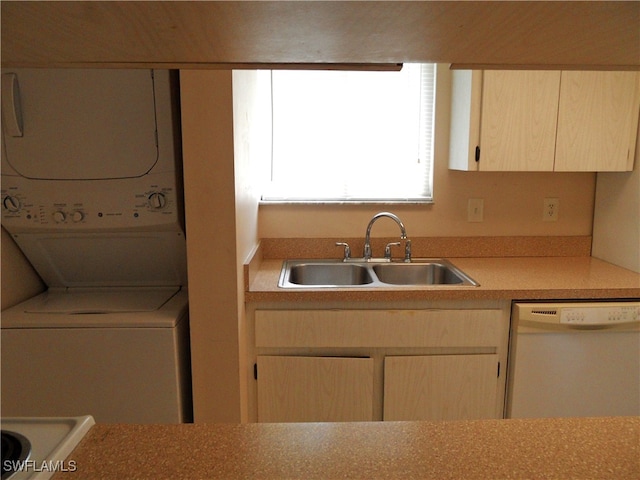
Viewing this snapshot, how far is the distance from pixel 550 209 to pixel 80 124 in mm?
2208

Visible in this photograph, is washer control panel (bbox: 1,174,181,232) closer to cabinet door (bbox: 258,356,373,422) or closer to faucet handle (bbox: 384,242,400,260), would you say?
cabinet door (bbox: 258,356,373,422)

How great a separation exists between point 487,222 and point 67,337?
1.99m

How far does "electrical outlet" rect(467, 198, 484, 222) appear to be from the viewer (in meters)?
2.42

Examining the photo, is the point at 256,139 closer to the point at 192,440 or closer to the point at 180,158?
the point at 180,158

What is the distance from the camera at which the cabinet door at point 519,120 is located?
2.01 m

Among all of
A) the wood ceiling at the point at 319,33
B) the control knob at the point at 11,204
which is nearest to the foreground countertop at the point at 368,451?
the wood ceiling at the point at 319,33

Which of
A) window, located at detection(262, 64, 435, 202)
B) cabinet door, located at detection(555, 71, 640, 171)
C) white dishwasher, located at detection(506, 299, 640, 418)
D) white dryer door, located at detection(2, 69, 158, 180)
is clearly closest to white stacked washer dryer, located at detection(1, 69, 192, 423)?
white dryer door, located at detection(2, 69, 158, 180)

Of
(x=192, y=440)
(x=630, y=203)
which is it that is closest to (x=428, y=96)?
(x=630, y=203)

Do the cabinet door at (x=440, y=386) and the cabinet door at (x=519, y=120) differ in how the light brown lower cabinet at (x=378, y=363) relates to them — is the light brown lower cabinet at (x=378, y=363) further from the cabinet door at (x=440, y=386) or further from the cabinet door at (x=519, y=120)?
the cabinet door at (x=519, y=120)

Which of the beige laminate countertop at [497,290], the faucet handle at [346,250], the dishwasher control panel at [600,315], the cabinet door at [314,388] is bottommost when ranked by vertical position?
the cabinet door at [314,388]

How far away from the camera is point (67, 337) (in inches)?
61.6

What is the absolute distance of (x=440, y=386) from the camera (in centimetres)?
184

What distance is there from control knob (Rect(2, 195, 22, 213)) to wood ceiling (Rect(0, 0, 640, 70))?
1.33m

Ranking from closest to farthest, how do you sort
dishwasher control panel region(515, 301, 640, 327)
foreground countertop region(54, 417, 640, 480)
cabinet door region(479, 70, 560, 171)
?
foreground countertop region(54, 417, 640, 480) < dishwasher control panel region(515, 301, 640, 327) < cabinet door region(479, 70, 560, 171)
